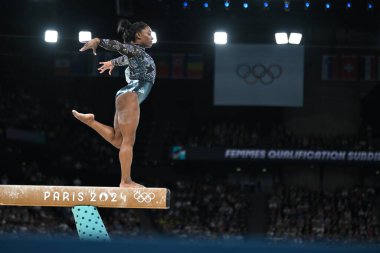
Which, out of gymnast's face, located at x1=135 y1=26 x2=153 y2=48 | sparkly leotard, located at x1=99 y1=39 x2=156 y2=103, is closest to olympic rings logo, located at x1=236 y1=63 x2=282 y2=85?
gymnast's face, located at x1=135 y1=26 x2=153 y2=48

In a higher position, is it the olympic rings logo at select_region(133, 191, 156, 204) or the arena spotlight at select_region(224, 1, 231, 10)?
the arena spotlight at select_region(224, 1, 231, 10)

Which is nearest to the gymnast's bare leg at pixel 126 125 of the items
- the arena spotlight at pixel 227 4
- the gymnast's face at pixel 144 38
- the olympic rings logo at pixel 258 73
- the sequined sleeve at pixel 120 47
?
the sequined sleeve at pixel 120 47

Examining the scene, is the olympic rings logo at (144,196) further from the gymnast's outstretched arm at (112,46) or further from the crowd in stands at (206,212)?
the crowd in stands at (206,212)

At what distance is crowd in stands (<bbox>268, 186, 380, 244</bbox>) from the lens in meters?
19.4

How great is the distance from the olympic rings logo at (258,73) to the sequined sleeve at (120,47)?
12.7m

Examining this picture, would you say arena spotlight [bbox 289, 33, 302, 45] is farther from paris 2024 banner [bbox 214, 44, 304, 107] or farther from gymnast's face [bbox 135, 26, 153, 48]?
gymnast's face [bbox 135, 26, 153, 48]

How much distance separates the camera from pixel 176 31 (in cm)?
2277

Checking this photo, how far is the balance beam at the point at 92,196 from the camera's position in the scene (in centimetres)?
604

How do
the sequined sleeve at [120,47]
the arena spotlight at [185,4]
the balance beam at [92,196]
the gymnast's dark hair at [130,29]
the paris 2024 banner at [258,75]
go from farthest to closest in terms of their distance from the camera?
the paris 2024 banner at [258,75]
the arena spotlight at [185,4]
the gymnast's dark hair at [130,29]
the sequined sleeve at [120,47]
the balance beam at [92,196]

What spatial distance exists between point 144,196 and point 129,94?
3.47ft

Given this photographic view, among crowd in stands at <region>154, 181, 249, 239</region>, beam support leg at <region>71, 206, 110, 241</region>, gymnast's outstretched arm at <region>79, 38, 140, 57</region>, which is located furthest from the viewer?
crowd in stands at <region>154, 181, 249, 239</region>

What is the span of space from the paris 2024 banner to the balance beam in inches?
517

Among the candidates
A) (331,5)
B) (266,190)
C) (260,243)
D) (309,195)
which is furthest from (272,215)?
(260,243)

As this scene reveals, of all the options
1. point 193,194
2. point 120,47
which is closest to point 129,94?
point 120,47
